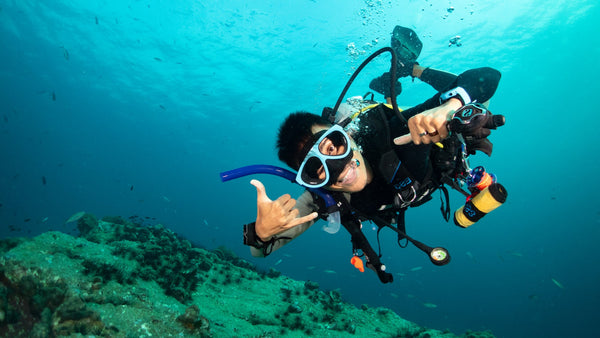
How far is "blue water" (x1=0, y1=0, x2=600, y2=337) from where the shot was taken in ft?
65.1

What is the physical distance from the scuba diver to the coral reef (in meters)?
2.62

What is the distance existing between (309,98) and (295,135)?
94.5ft

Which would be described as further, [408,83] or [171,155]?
[171,155]

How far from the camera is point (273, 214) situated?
7.24 feet

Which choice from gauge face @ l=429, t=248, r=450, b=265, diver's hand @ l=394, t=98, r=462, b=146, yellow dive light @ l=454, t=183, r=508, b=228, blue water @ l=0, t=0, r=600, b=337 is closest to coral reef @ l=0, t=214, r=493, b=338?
gauge face @ l=429, t=248, r=450, b=265

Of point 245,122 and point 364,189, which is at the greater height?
point 245,122

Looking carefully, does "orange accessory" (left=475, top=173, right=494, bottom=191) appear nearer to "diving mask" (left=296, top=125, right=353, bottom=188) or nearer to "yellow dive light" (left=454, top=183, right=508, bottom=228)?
"yellow dive light" (left=454, top=183, right=508, bottom=228)

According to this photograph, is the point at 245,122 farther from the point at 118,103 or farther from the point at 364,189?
the point at 364,189

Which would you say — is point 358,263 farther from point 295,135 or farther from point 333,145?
point 295,135

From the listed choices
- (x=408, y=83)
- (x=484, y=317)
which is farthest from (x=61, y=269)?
(x=484, y=317)

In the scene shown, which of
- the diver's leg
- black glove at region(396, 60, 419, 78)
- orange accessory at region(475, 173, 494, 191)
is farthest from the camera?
black glove at region(396, 60, 419, 78)

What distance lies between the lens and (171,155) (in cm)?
6644

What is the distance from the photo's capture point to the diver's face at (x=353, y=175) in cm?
294

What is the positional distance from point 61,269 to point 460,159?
21.7 ft
